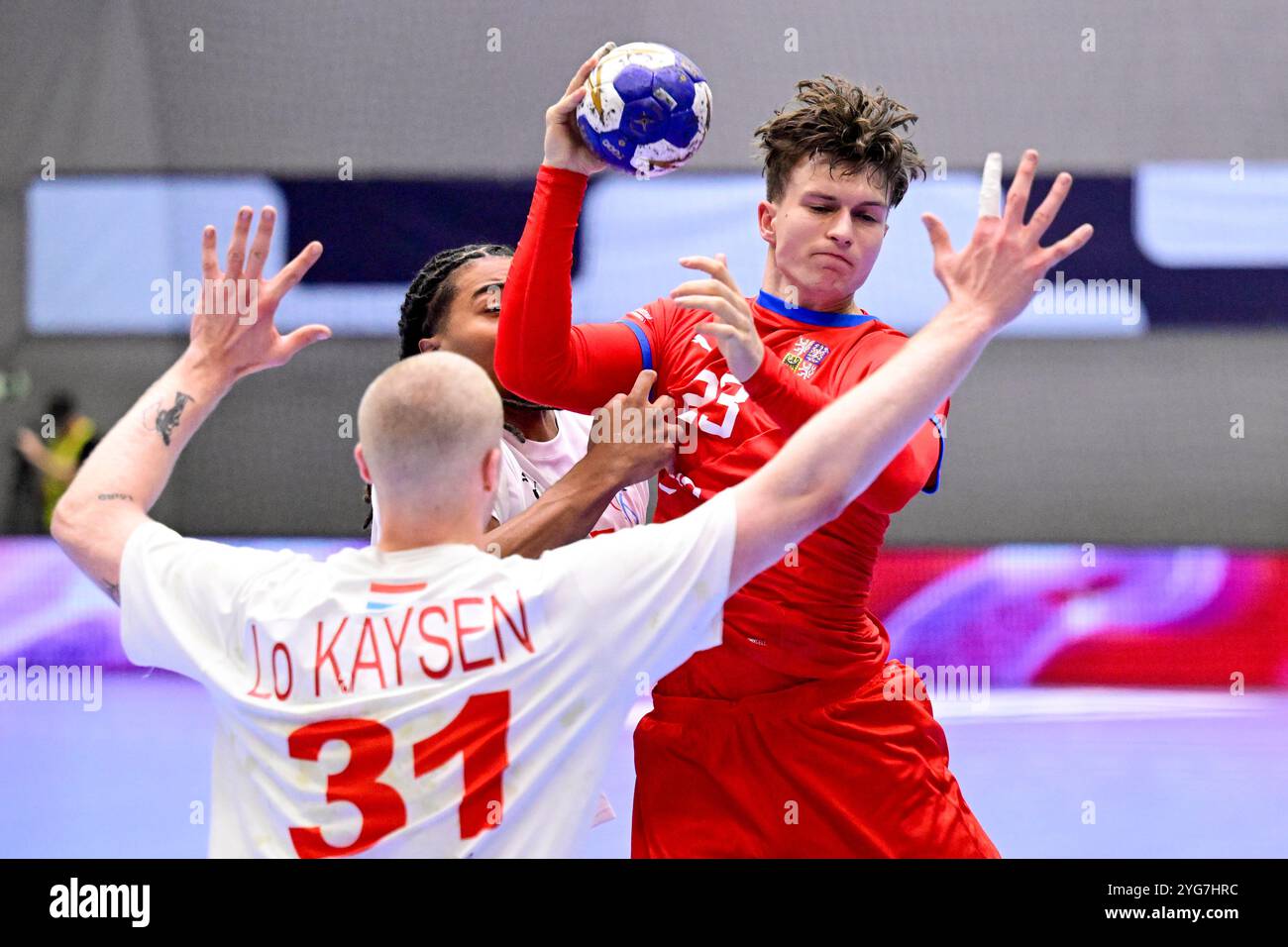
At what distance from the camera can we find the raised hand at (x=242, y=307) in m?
2.31

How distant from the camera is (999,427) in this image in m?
9.10

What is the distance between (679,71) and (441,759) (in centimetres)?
→ 164

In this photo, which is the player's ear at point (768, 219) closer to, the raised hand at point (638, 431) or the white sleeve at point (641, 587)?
the raised hand at point (638, 431)

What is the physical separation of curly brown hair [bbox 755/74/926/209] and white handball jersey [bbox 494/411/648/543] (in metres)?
0.89

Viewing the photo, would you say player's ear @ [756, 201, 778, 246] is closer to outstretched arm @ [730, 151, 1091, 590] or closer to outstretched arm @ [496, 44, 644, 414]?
outstretched arm @ [496, 44, 644, 414]

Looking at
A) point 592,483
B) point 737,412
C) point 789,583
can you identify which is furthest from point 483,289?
point 789,583

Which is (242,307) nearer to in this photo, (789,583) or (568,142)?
(568,142)

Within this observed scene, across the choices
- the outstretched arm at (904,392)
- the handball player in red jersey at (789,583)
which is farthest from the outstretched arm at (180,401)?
the outstretched arm at (904,392)

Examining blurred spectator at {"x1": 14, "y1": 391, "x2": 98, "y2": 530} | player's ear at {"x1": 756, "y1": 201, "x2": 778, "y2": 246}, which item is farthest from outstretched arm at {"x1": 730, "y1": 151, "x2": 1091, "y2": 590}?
blurred spectator at {"x1": 14, "y1": 391, "x2": 98, "y2": 530}

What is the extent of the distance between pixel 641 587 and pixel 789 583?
3.14 ft

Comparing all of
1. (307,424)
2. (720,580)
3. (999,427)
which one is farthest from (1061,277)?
(720,580)

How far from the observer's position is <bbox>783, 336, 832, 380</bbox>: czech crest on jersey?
2.93 m

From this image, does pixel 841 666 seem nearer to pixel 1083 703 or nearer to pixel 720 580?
pixel 720 580

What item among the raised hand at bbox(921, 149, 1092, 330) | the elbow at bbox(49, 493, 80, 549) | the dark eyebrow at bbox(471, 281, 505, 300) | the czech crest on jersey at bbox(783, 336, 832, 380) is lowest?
the elbow at bbox(49, 493, 80, 549)
